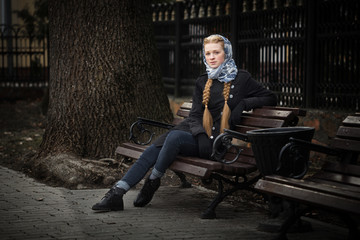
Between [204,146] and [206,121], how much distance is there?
0.86 feet

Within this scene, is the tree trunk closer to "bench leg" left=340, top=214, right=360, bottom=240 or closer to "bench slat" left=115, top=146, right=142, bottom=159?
"bench slat" left=115, top=146, right=142, bottom=159

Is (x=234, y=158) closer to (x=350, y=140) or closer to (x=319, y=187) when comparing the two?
(x=350, y=140)

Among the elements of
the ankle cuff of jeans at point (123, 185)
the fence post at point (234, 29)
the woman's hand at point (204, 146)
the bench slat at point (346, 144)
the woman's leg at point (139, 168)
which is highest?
the fence post at point (234, 29)

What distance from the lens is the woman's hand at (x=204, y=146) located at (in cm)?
610

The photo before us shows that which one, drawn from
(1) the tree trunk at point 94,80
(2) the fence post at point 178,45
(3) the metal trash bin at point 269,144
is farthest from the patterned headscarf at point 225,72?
(2) the fence post at point 178,45

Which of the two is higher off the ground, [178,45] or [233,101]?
[178,45]

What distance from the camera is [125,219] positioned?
5.83 metres

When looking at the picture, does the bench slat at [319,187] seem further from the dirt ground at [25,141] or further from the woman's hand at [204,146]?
the dirt ground at [25,141]

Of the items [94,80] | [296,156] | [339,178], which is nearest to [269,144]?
[296,156]

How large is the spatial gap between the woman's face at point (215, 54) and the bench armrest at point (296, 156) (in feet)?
4.48

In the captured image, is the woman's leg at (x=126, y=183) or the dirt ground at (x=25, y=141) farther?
the dirt ground at (x=25, y=141)

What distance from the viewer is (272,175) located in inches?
202

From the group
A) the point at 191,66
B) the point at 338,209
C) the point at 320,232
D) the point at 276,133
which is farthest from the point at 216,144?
the point at 191,66

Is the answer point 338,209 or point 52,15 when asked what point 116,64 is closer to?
point 52,15
